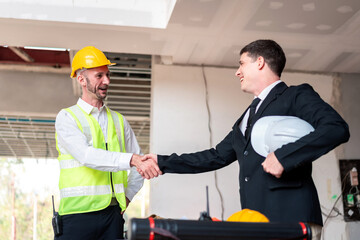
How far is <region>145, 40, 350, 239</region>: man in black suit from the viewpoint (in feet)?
5.82

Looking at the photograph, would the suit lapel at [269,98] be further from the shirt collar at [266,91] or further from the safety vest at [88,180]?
the safety vest at [88,180]

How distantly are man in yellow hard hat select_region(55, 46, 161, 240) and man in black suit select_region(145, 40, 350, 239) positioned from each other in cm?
45

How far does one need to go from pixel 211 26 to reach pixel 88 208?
2.09 metres

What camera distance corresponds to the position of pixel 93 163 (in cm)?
269

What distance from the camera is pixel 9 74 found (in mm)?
7449

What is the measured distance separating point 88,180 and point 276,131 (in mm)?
1315

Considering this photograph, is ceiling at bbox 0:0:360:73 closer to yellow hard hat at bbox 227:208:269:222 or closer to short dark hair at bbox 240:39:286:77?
short dark hair at bbox 240:39:286:77

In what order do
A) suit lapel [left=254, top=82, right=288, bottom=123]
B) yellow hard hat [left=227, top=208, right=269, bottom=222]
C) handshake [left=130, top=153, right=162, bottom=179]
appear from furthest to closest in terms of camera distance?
handshake [left=130, top=153, right=162, bottom=179]
suit lapel [left=254, top=82, right=288, bottom=123]
yellow hard hat [left=227, top=208, right=269, bottom=222]

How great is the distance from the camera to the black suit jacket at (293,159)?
5.82 feet

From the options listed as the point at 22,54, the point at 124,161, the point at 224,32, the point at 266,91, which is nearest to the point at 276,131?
the point at 266,91

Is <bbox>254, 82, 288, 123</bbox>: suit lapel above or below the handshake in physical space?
above

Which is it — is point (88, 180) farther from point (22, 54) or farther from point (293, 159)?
point (22, 54)

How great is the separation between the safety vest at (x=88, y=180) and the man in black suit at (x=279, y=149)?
0.55 m

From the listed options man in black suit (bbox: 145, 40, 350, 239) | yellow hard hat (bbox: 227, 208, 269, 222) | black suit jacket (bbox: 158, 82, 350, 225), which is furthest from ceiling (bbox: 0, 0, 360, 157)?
yellow hard hat (bbox: 227, 208, 269, 222)
